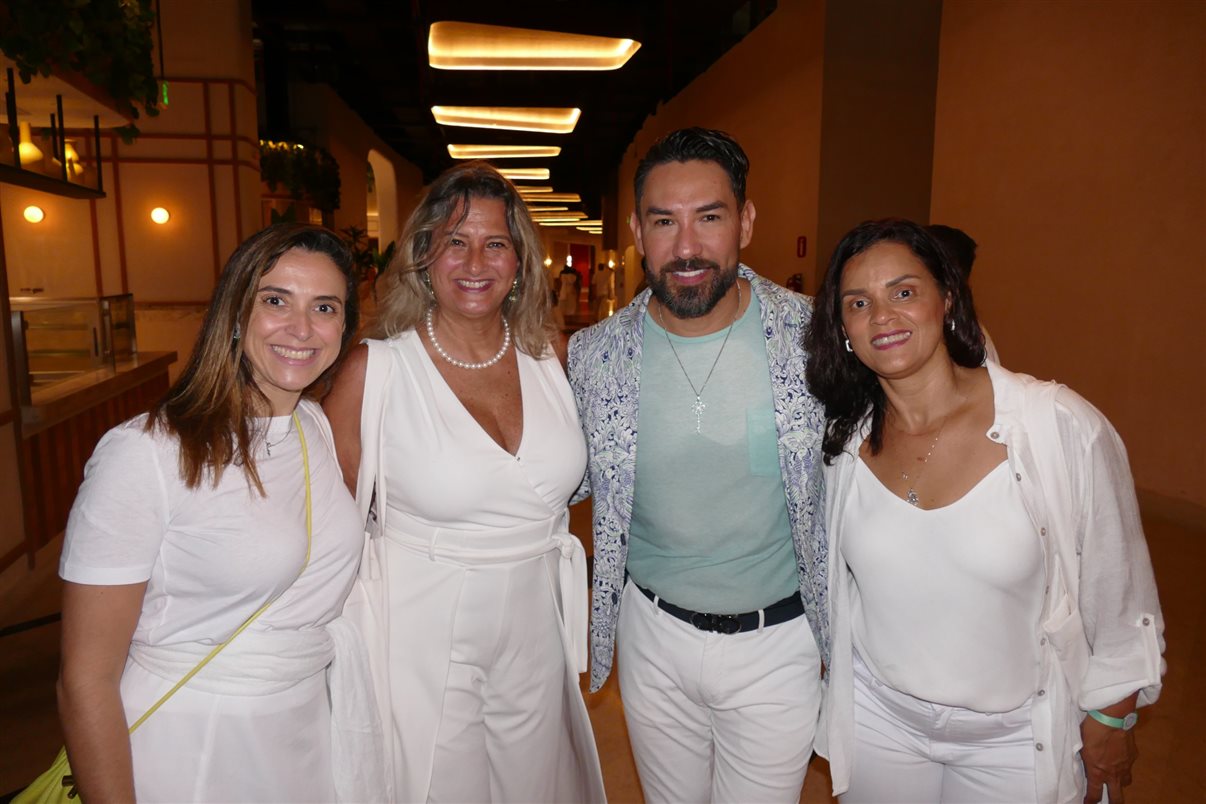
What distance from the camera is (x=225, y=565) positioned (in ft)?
4.55

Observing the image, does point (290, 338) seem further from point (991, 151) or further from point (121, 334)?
point (991, 151)

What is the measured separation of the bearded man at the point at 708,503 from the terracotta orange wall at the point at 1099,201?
425cm

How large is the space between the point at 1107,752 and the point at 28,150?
6.42 metres

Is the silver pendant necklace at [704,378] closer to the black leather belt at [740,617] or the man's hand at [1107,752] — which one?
the black leather belt at [740,617]

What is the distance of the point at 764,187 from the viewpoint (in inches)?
399

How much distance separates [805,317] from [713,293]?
10.2 inches

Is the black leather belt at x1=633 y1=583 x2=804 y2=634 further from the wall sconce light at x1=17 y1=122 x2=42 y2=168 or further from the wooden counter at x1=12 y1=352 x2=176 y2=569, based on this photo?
the wall sconce light at x1=17 y1=122 x2=42 y2=168

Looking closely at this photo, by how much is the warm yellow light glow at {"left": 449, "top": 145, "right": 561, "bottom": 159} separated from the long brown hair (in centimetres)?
1633

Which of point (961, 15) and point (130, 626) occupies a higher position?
point (961, 15)

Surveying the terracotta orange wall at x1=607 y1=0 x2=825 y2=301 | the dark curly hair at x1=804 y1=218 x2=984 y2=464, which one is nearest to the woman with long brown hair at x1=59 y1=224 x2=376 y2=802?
the dark curly hair at x1=804 y1=218 x2=984 y2=464

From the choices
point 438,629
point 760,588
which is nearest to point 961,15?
point 760,588

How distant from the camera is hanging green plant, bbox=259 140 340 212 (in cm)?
1191

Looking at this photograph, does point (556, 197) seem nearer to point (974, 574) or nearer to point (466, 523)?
point (466, 523)

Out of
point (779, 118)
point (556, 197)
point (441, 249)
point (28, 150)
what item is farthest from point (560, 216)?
point (441, 249)
